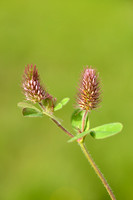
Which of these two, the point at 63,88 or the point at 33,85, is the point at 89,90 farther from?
the point at 63,88

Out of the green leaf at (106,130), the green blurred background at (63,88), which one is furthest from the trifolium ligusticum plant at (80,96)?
the green blurred background at (63,88)

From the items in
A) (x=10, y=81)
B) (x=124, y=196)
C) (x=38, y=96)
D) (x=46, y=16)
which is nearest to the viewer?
(x=38, y=96)

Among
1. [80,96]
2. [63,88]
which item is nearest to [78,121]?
[80,96]

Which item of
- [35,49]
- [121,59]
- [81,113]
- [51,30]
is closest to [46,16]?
[51,30]

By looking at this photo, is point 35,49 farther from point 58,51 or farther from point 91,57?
point 91,57

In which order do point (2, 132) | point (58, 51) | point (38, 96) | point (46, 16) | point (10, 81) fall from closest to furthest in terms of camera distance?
point (38, 96)
point (2, 132)
point (10, 81)
point (58, 51)
point (46, 16)

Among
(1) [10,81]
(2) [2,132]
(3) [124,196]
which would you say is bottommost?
(3) [124,196]

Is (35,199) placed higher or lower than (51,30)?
lower
